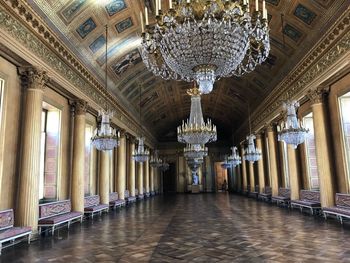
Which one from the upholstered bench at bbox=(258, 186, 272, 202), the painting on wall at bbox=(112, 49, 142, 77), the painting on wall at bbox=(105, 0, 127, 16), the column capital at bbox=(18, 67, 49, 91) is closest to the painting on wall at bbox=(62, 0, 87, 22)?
the painting on wall at bbox=(105, 0, 127, 16)

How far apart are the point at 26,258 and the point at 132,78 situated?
10.1 meters

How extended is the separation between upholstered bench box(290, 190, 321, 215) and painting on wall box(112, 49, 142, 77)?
851 cm

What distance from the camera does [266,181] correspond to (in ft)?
57.6

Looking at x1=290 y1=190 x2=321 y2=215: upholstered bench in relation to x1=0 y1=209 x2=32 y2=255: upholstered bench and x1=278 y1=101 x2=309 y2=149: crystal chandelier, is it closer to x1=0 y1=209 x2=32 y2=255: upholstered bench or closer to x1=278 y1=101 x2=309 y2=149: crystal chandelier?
x1=278 y1=101 x2=309 y2=149: crystal chandelier

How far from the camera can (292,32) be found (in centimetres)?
958

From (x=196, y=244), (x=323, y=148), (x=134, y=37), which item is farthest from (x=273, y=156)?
(x=196, y=244)

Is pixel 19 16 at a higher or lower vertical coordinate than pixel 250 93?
lower

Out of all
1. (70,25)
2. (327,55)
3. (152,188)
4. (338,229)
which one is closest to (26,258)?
(70,25)

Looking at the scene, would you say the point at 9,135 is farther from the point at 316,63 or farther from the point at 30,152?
the point at 316,63

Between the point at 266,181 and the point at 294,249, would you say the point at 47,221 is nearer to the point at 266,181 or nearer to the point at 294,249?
the point at 294,249

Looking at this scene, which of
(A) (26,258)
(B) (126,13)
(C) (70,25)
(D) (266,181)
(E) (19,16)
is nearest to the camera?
(A) (26,258)

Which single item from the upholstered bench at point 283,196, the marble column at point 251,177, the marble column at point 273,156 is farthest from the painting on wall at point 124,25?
the marble column at point 251,177

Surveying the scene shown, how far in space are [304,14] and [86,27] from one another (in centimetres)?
647

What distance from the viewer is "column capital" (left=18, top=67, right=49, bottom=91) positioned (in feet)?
22.3
